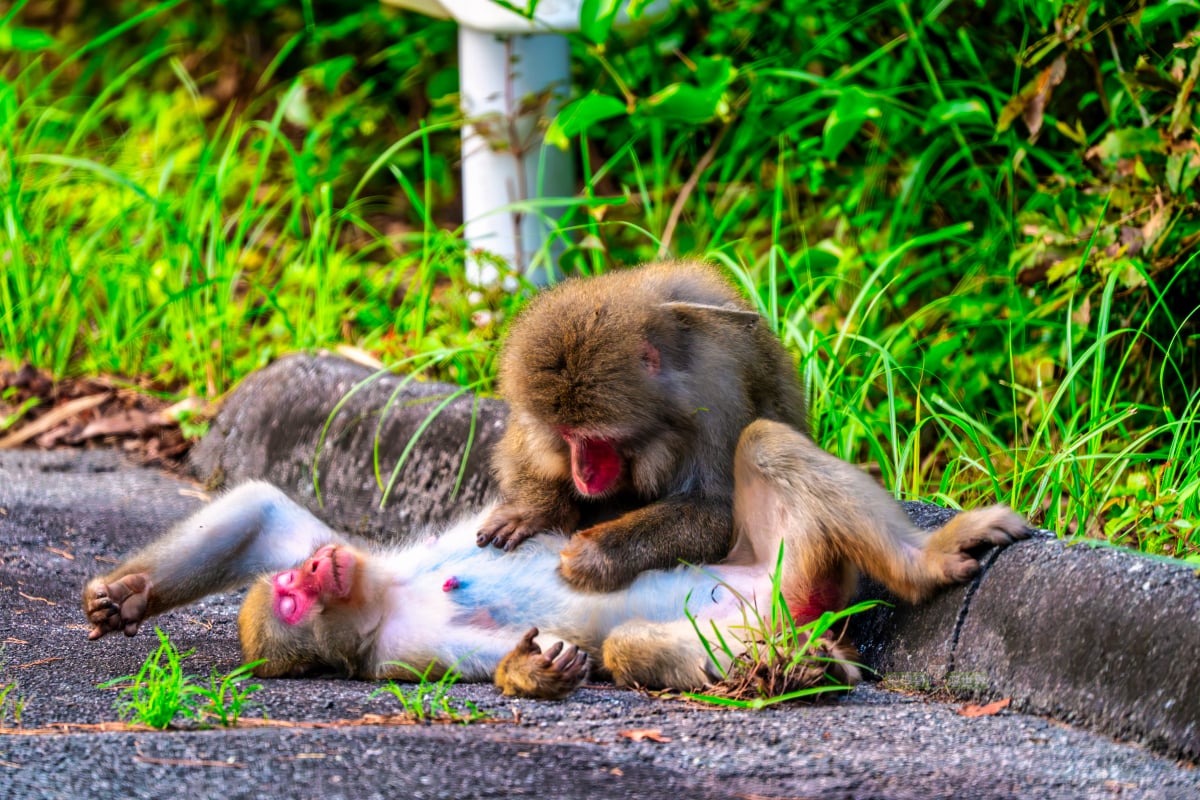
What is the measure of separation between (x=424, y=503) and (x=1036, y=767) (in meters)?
2.64

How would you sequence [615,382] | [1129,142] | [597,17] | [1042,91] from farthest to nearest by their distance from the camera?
[597,17]
[1042,91]
[1129,142]
[615,382]

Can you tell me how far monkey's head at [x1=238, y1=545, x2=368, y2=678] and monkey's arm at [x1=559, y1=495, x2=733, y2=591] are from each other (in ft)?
1.83

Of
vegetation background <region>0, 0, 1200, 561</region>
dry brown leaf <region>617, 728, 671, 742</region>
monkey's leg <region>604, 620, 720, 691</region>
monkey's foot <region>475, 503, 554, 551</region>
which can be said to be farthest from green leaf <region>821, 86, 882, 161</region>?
dry brown leaf <region>617, 728, 671, 742</region>

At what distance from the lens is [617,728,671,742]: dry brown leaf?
8.48 feet

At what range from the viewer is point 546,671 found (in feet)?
9.93

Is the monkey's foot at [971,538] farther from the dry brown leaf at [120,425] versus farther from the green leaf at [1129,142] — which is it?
the dry brown leaf at [120,425]

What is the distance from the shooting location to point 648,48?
19.9 feet

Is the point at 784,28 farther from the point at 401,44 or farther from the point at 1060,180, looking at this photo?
the point at 401,44

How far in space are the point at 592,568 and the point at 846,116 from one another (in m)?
2.02

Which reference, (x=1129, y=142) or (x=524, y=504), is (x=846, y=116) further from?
(x=524, y=504)

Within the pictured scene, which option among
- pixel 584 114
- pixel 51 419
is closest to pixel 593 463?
pixel 584 114

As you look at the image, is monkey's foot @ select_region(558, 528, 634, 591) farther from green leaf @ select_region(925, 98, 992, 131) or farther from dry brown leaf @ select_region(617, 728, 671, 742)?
green leaf @ select_region(925, 98, 992, 131)

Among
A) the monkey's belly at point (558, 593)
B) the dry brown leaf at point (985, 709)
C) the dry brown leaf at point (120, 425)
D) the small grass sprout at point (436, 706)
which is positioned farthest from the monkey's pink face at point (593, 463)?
the dry brown leaf at point (120, 425)

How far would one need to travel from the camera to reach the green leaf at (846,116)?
4660mm
